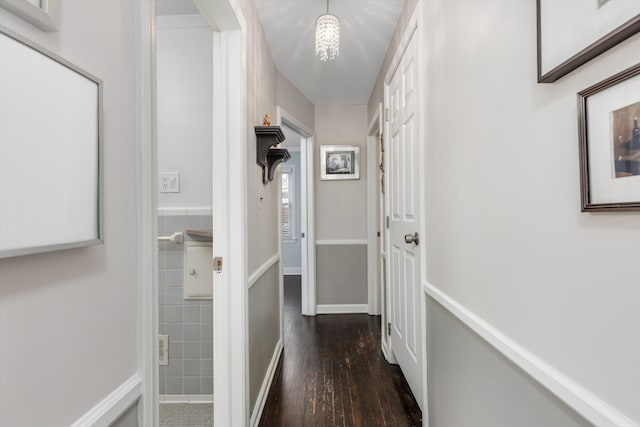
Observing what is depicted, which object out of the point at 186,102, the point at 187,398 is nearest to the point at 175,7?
the point at 186,102

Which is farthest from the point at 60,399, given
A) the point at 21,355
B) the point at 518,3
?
the point at 518,3

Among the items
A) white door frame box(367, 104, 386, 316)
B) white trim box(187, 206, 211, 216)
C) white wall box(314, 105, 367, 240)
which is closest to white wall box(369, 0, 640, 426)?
white trim box(187, 206, 211, 216)

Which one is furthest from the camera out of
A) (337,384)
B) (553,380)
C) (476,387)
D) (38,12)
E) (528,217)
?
(337,384)

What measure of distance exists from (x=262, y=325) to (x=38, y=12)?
79.5 inches

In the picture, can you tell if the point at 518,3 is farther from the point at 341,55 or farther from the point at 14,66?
the point at 341,55

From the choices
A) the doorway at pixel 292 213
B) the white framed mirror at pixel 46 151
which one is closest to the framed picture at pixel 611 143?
the white framed mirror at pixel 46 151

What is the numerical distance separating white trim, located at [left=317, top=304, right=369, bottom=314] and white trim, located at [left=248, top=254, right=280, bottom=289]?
52.8 inches

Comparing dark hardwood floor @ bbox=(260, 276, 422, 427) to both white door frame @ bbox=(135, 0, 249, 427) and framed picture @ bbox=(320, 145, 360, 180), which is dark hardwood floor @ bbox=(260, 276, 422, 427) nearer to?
white door frame @ bbox=(135, 0, 249, 427)

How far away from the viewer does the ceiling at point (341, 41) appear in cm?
212

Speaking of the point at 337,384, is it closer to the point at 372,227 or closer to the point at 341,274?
the point at 341,274

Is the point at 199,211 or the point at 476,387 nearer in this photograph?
the point at 476,387

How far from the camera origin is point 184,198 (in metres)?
2.16

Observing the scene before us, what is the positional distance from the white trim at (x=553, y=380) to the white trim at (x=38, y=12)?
1078mm

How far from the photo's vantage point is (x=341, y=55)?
109 inches
